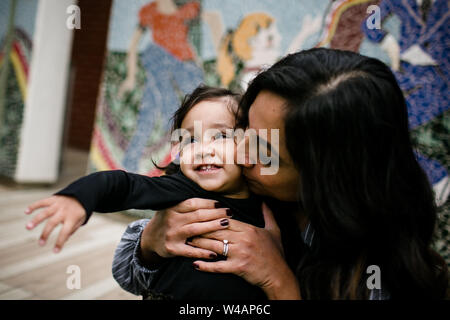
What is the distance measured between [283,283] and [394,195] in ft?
1.31

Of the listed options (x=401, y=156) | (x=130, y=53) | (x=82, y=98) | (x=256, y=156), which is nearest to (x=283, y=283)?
(x=256, y=156)

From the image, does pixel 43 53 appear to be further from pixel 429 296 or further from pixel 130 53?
pixel 429 296

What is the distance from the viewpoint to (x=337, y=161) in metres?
0.93

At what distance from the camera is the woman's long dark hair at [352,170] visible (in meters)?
0.90

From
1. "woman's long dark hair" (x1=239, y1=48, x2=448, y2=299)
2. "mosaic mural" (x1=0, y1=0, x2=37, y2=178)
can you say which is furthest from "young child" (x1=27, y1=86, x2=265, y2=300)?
"mosaic mural" (x1=0, y1=0, x2=37, y2=178)

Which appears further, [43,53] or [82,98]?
[82,98]

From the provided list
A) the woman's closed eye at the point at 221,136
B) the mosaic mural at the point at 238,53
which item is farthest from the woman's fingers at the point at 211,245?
the mosaic mural at the point at 238,53

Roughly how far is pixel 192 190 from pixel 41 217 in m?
0.52

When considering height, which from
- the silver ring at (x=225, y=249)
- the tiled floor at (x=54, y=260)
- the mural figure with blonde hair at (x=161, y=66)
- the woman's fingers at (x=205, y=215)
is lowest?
the tiled floor at (x=54, y=260)

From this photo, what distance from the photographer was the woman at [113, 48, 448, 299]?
911mm

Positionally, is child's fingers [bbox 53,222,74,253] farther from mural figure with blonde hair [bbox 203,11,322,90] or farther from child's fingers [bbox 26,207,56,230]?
mural figure with blonde hair [bbox 203,11,322,90]

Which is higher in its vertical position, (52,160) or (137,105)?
(137,105)

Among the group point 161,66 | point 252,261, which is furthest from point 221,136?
point 161,66

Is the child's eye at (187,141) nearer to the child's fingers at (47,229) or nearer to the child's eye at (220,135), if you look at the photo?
the child's eye at (220,135)
